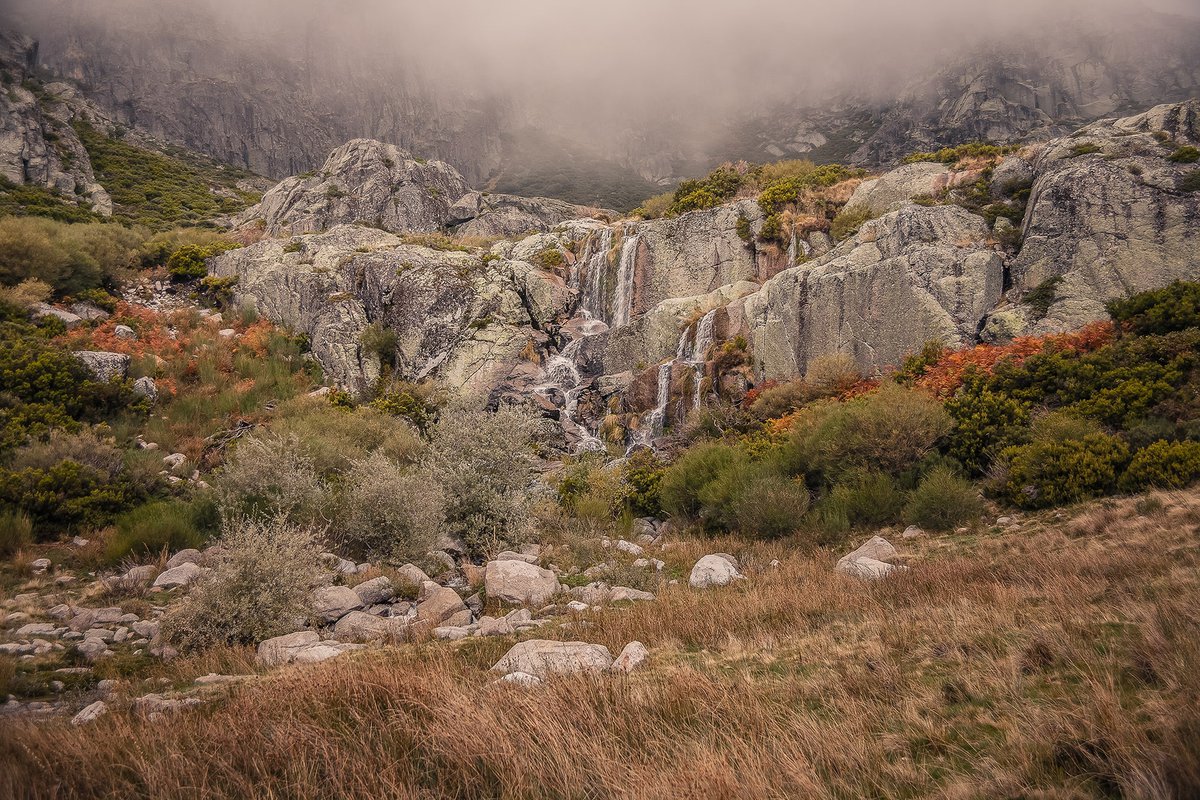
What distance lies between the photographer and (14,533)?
901cm

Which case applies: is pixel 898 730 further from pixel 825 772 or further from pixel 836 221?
pixel 836 221

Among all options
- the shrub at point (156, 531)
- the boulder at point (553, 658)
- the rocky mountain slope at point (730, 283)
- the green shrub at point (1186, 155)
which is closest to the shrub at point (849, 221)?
the rocky mountain slope at point (730, 283)

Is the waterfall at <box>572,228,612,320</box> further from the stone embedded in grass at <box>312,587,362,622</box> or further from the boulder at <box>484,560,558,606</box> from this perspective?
the stone embedded in grass at <box>312,587,362,622</box>

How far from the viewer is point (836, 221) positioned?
22.7m

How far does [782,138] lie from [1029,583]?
414 feet

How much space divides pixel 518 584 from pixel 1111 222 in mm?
20967

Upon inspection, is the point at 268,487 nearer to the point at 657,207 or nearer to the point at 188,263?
the point at 188,263

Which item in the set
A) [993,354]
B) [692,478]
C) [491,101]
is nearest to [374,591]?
[692,478]

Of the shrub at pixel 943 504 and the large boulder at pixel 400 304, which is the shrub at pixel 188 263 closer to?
the large boulder at pixel 400 304

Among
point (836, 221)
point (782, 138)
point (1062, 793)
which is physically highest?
point (782, 138)

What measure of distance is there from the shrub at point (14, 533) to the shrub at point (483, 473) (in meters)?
6.58

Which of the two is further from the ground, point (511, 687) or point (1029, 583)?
point (511, 687)

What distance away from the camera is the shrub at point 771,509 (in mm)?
11039

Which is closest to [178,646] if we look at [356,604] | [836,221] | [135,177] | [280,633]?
[280,633]
